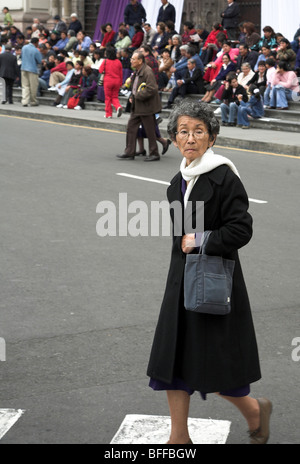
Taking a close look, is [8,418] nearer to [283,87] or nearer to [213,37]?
[283,87]

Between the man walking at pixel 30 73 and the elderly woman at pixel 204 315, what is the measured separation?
22.4m

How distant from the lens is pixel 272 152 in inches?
666

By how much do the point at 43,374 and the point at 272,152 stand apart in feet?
39.6

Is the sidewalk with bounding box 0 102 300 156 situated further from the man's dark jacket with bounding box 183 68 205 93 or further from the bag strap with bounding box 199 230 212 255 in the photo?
the bag strap with bounding box 199 230 212 255

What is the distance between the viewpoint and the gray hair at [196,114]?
14.0ft

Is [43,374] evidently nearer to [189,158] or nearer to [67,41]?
[189,158]

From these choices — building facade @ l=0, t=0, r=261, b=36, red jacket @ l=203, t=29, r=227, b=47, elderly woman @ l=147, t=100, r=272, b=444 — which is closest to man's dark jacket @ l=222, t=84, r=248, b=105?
red jacket @ l=203, t=29, r=227, b=47

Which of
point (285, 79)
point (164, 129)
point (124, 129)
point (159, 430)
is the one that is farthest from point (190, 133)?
point (285, 79)

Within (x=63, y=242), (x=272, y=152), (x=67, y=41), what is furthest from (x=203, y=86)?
(x=63, y=242)

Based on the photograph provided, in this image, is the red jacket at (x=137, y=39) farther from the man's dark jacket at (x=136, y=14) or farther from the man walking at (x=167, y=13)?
the man's dark jacket at (x=136, y=14)

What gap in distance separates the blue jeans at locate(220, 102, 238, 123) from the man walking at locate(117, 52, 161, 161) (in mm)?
4815

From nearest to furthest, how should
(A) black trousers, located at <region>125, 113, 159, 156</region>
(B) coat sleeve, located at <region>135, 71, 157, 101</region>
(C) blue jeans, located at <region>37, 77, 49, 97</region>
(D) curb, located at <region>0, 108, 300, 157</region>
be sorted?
1. (B) coat sleeve, located at <region>135, 71, 157, 101</region>
2. (A) black trousers, located at <region>125, 113, 159, 156</region>
3. (D) curb, located at <region>0, 108, 300, 157</region>
4. (C) blue jeans, located at <region>37, 77, 49, 97</region>

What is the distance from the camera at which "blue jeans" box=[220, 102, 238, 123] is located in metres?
19.8

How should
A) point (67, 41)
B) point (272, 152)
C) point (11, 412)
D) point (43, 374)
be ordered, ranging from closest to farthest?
point (11, 412) < point (43, 374) < point (272, 152) < point (67, 41)
